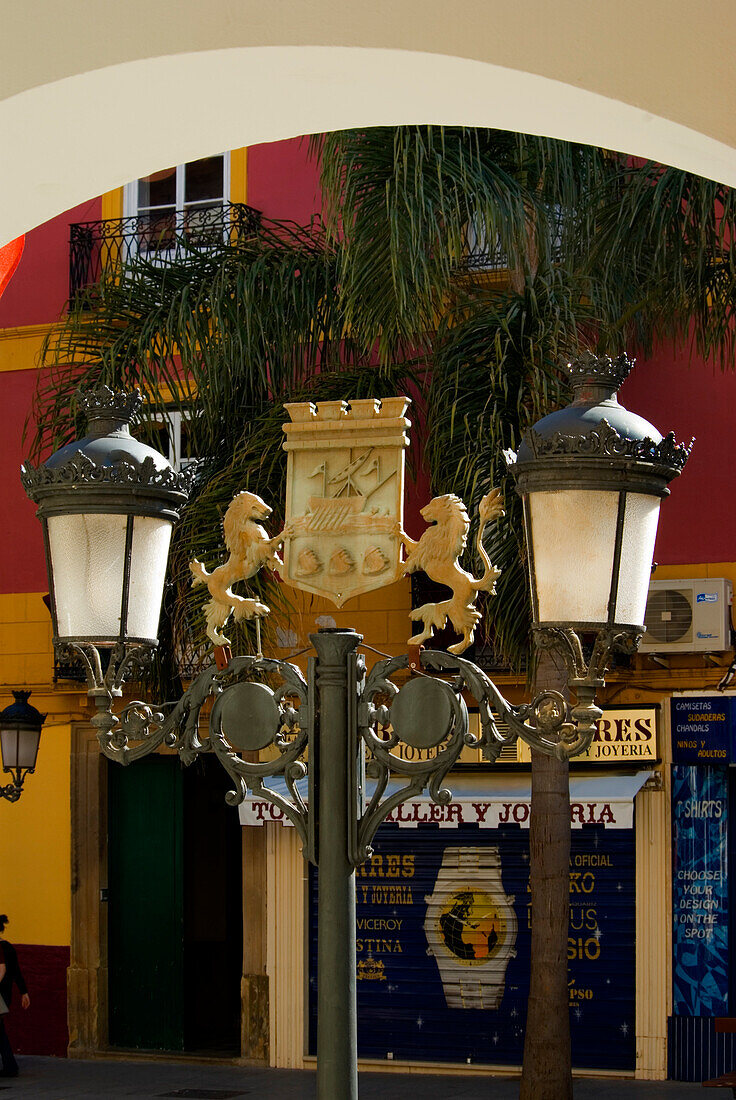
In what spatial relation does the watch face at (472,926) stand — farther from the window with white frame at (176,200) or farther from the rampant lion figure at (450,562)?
the rampant lion figure at (450,562)

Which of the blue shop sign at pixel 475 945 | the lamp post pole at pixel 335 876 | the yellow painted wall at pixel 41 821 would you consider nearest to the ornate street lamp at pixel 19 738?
the yellow painted wall at pixel 41 821

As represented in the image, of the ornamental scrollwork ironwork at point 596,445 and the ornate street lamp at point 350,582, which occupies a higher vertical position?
the ornamental scrollwork ironwork at point 596,445

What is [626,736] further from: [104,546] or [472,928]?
[104,546]

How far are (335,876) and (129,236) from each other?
12045 millimetres

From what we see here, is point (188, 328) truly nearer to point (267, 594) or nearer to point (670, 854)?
point (267, 594)

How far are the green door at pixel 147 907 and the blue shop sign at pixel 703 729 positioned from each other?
5.04 metres

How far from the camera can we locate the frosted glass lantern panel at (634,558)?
445cm

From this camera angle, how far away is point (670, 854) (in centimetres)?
1327

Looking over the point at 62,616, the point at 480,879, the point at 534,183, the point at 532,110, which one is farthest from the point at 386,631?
the point at 532,110

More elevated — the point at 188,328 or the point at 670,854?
the point at 188,328

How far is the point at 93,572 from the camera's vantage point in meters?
4.83

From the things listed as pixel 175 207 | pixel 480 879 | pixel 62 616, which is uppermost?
pixel 175 207

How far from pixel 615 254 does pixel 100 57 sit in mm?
8395

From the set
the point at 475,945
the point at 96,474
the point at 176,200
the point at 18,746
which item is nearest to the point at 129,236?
the point at 176,200
